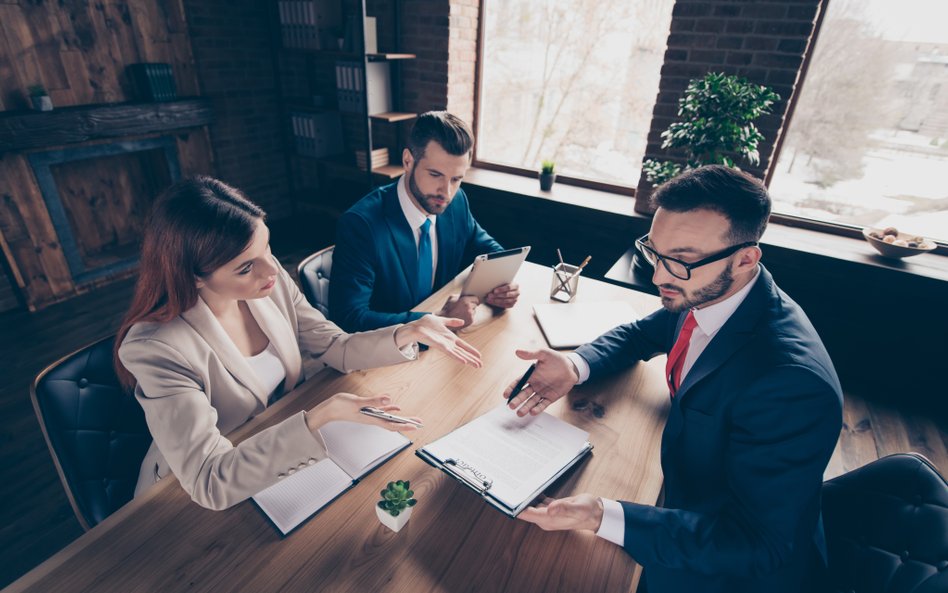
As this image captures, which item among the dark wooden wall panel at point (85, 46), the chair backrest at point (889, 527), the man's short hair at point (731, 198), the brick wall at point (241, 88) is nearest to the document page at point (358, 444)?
the man's short hair at point (731, 198)

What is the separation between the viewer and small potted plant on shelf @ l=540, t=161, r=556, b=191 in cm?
370

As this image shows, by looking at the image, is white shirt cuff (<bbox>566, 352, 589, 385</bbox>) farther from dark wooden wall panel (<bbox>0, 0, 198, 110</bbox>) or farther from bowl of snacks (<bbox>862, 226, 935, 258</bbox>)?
dark wooden wall panel (<bbox>0, 0, 198, 110</bbox>)

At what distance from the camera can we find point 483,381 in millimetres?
1484

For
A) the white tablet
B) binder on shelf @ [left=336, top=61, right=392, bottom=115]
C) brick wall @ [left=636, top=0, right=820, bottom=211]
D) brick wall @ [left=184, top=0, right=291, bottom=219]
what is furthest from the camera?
brick wall @ [left=184, top=0, right=291, bottom=219]

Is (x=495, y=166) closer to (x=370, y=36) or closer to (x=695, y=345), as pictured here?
(x=370, y=36)

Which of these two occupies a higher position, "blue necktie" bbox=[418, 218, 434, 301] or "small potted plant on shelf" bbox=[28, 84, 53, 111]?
"small potted plant on shelf" bbox=[28, 84, 53, 111]

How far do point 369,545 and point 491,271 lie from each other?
1044 millimetres

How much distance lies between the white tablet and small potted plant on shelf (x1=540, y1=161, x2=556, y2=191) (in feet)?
6.43

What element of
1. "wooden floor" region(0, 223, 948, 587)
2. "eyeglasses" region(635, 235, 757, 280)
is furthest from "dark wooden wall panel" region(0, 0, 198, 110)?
"eyeglasses" region(635, 235, 757, 280)

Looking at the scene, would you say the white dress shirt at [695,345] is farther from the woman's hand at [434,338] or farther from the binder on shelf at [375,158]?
the binder on shelf at [375,158]

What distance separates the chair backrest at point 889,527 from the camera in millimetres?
961

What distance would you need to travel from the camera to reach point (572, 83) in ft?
12.4

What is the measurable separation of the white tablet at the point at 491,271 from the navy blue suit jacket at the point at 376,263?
0.75ft

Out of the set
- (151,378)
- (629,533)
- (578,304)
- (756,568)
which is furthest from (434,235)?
(756,568)
